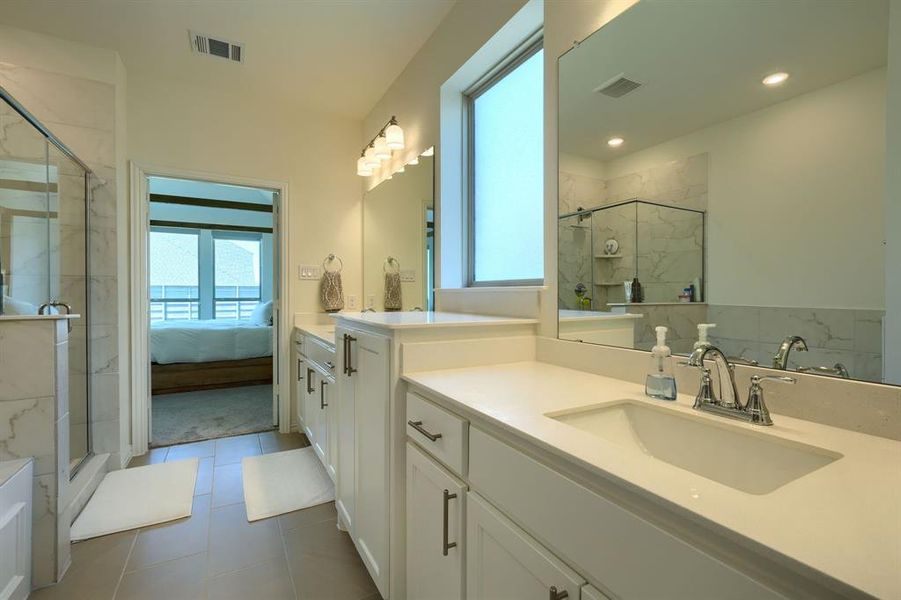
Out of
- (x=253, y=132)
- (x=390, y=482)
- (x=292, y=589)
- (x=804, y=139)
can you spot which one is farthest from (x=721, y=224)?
(x=253, y=132)

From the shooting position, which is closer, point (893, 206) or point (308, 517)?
point (893, 206)

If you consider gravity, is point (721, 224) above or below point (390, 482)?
above

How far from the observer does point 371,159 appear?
303 centimetres

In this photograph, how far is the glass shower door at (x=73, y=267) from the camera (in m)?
2.33

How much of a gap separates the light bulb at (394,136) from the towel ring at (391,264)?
2.54 ft

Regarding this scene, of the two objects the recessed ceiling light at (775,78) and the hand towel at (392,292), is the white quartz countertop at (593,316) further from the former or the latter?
the hand towel at (392,292)

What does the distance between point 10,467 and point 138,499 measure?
2.76 feet

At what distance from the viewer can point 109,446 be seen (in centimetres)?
251

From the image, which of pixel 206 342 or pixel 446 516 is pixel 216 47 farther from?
pixel 206 342

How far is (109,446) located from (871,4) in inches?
145

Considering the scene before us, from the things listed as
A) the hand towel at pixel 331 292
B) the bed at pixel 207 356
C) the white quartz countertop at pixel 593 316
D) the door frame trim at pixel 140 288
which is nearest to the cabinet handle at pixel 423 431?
the white quartz countertop at pixel 593 316

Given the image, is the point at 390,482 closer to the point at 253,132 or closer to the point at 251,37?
the point at 251,37

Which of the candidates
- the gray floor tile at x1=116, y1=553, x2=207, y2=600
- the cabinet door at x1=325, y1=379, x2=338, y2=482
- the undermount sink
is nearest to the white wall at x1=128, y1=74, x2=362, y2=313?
the cabinet door at x1=325, y1=379, x2=338, y2=482

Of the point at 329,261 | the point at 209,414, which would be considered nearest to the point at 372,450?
the point at 329,261
